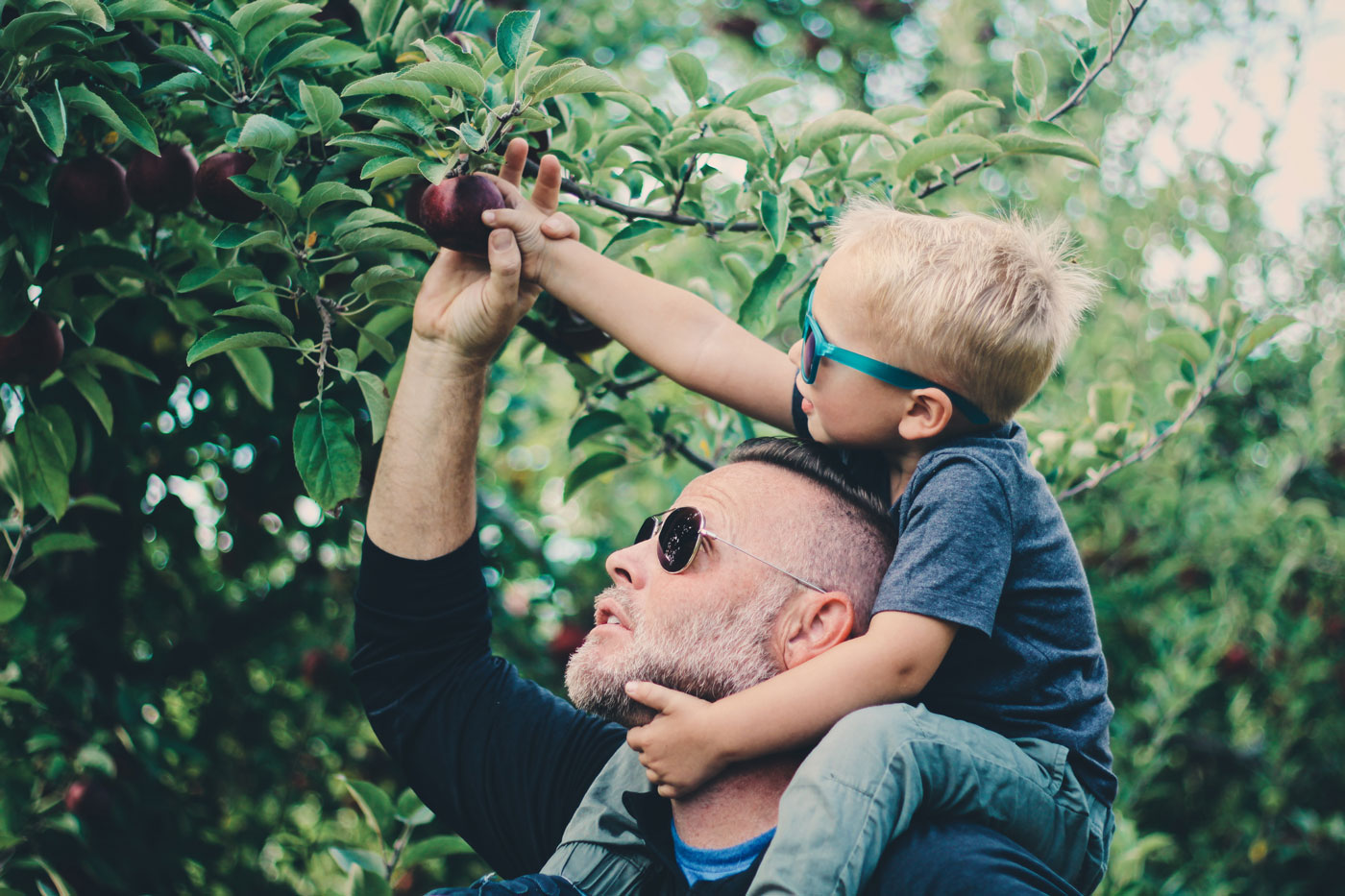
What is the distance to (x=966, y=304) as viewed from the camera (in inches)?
54.3

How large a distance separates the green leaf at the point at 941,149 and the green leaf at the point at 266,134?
2.86ft

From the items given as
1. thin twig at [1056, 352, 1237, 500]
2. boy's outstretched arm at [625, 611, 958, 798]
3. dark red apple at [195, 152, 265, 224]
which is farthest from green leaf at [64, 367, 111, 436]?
thin twig at [1056, 352, 1237, 500]

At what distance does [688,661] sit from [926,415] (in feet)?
1.66

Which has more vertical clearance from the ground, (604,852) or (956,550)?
(956,550)

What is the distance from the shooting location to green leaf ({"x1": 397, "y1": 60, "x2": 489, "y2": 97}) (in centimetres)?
121

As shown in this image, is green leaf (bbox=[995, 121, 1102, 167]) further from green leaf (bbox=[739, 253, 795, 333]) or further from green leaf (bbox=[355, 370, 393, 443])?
green leaf (bbox=[355, 370, 393, 443])

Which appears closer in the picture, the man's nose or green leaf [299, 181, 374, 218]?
green leaf [299, 181, 374, 218]

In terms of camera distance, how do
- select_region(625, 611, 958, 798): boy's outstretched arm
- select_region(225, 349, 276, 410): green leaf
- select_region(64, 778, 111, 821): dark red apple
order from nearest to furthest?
select_region(625, 611, 958, 798): boy's outstretched arm < select_region(225, 349, 276, 410): green leaf < select_region(64, 778, 111, 821): dark red apple

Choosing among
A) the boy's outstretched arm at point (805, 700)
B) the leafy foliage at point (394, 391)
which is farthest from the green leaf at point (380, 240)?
the boy's outstretched arm at point (805, 700)

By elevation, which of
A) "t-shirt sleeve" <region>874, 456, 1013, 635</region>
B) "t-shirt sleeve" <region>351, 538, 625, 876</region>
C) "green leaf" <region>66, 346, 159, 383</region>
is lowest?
"t-shirt sleeve" <region>351, 538, 625, 876</region>

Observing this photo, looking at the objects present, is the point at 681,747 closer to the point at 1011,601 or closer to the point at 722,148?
the point at 1011,601

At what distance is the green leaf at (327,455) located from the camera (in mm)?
1394

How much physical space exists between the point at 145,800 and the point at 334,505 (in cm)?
141

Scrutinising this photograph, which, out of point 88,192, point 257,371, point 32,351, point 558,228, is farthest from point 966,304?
point 32,351
